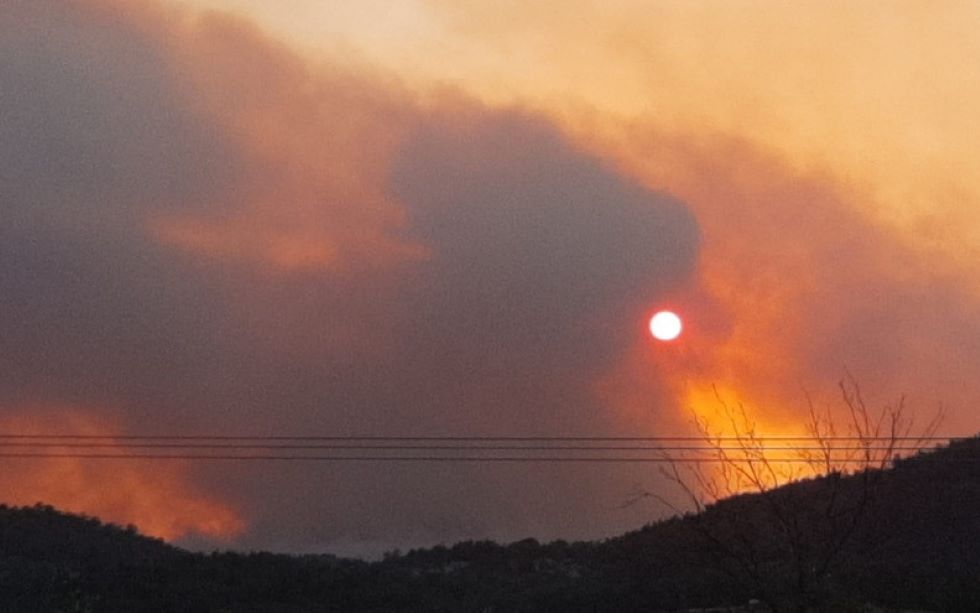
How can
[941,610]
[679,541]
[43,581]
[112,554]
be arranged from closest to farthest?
1. [941,610]
2. [679,541]
3. [43,581]
4. [112,554]

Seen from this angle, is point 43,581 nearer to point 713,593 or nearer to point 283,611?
point 283,611

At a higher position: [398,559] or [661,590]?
[398,559]

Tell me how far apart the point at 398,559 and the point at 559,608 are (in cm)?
2135

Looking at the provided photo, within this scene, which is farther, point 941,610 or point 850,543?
point 850,543

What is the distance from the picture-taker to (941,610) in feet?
98.6

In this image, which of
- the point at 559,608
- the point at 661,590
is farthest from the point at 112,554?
the point at 661,590

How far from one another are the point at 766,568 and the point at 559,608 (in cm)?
1021

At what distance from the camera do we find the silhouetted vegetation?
35.1 m

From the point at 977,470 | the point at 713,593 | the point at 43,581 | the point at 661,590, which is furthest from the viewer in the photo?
the point at 977,470

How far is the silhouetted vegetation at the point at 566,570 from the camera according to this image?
3512 centimetres

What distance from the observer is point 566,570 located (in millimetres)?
51250

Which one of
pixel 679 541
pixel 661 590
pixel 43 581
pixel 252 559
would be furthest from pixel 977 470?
pixel 43 581

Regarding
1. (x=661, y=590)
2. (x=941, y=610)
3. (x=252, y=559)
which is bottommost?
(x=941, y=610)

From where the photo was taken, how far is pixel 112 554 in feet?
190
